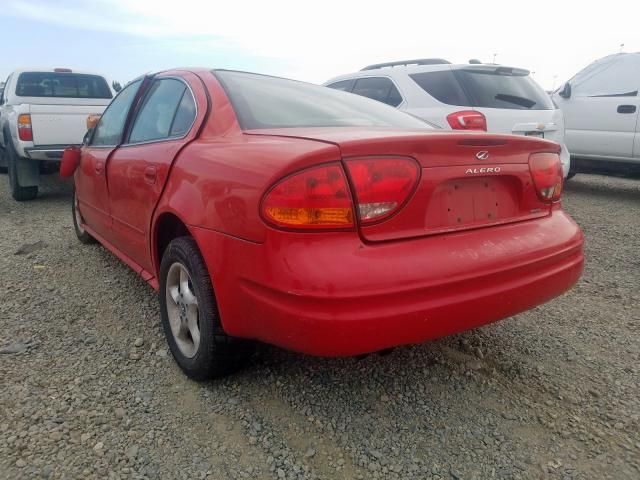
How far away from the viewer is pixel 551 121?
5727mm

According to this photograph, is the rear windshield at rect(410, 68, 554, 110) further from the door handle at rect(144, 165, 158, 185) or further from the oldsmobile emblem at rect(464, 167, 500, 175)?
the door handle at rect(144, 165, 158, 185)

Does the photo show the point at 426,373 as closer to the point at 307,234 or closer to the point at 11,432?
the point at 307,234

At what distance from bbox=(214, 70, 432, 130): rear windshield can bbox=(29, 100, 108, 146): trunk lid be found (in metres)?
4.45

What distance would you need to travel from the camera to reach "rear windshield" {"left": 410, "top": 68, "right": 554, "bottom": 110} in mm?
5457

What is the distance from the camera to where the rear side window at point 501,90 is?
547 centimetres

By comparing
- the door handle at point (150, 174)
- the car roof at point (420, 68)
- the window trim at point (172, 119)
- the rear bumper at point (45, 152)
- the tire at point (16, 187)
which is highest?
the car roof at point (420, 68)

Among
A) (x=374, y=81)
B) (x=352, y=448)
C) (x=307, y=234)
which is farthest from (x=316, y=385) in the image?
(x=374, y=81)

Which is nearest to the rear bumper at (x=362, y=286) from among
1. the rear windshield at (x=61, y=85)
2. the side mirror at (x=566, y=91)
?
the side mirror at (x=566, y=91)

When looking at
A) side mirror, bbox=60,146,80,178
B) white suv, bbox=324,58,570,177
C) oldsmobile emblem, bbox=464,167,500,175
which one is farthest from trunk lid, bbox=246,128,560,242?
white suv, bbox=324,58,570,177

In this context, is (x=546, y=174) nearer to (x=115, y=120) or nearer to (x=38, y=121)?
(x=115, y=120)

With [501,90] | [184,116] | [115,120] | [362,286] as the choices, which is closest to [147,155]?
[184,116]

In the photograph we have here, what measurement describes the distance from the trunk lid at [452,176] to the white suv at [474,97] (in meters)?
3.20

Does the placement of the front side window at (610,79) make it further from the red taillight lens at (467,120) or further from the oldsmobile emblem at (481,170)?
the oldsmobile emblem at (481,170)

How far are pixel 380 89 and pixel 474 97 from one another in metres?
1.14
